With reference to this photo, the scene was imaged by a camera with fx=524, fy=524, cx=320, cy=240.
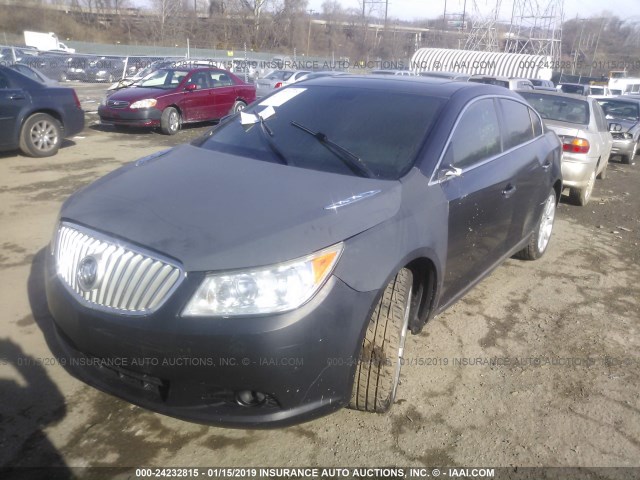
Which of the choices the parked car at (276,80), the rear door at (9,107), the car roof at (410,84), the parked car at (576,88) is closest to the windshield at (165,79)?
the rear door at (9,107)

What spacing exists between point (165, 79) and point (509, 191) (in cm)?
1084

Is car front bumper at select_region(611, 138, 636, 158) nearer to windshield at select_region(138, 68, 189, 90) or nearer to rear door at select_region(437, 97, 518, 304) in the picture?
rear door at select_region(437, 97, 518, 304)

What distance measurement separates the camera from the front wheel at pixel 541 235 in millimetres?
4863

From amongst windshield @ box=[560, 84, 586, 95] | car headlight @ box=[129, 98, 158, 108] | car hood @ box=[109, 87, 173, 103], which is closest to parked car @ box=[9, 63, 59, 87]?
car hood @ box=[109, 87, 173, 103]

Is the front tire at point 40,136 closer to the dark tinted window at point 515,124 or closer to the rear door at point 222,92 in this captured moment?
the rear door at point 222,92

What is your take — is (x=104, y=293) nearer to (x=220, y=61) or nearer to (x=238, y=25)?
(x=220, y=61)

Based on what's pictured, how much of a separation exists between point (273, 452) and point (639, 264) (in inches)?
181

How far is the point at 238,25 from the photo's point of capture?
60625 millimetres

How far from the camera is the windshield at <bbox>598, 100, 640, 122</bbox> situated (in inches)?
532

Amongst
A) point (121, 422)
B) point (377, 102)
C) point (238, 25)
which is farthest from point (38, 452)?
point (238, 25)

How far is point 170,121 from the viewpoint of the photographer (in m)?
12.1

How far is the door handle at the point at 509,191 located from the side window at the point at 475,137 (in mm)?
258

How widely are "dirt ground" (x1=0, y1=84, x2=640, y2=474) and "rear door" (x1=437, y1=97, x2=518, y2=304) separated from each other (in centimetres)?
49

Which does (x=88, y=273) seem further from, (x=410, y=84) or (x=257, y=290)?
(x=410, y=84)
